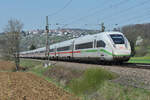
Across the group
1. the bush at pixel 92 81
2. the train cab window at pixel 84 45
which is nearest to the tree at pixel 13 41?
the train cab window at pixel 84 45

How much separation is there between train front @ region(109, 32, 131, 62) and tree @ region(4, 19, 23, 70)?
3264 centimetres

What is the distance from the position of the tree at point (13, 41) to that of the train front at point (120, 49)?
107ft

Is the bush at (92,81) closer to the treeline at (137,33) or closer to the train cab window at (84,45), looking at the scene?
the train cab window at (84,45)

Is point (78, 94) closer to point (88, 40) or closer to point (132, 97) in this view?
point (132, 97)

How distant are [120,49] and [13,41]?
34.6 m

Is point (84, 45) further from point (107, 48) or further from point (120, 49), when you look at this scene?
point (120, 49)

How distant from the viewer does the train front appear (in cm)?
1786

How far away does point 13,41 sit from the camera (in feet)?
158

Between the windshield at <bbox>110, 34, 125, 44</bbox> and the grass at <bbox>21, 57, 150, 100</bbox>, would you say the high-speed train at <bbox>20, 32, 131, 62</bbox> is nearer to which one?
the windshield at <bbox>110, 34, 125, 44</bbox>

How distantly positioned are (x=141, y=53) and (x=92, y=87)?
5841 centimetres

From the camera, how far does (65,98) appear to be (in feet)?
37.8

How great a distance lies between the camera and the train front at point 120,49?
1786 centimetres

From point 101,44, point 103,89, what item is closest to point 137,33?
point 101,44

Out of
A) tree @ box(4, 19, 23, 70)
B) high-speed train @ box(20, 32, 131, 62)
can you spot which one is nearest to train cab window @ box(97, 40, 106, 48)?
high-speed train @ box(20, 32, 131, 62)
